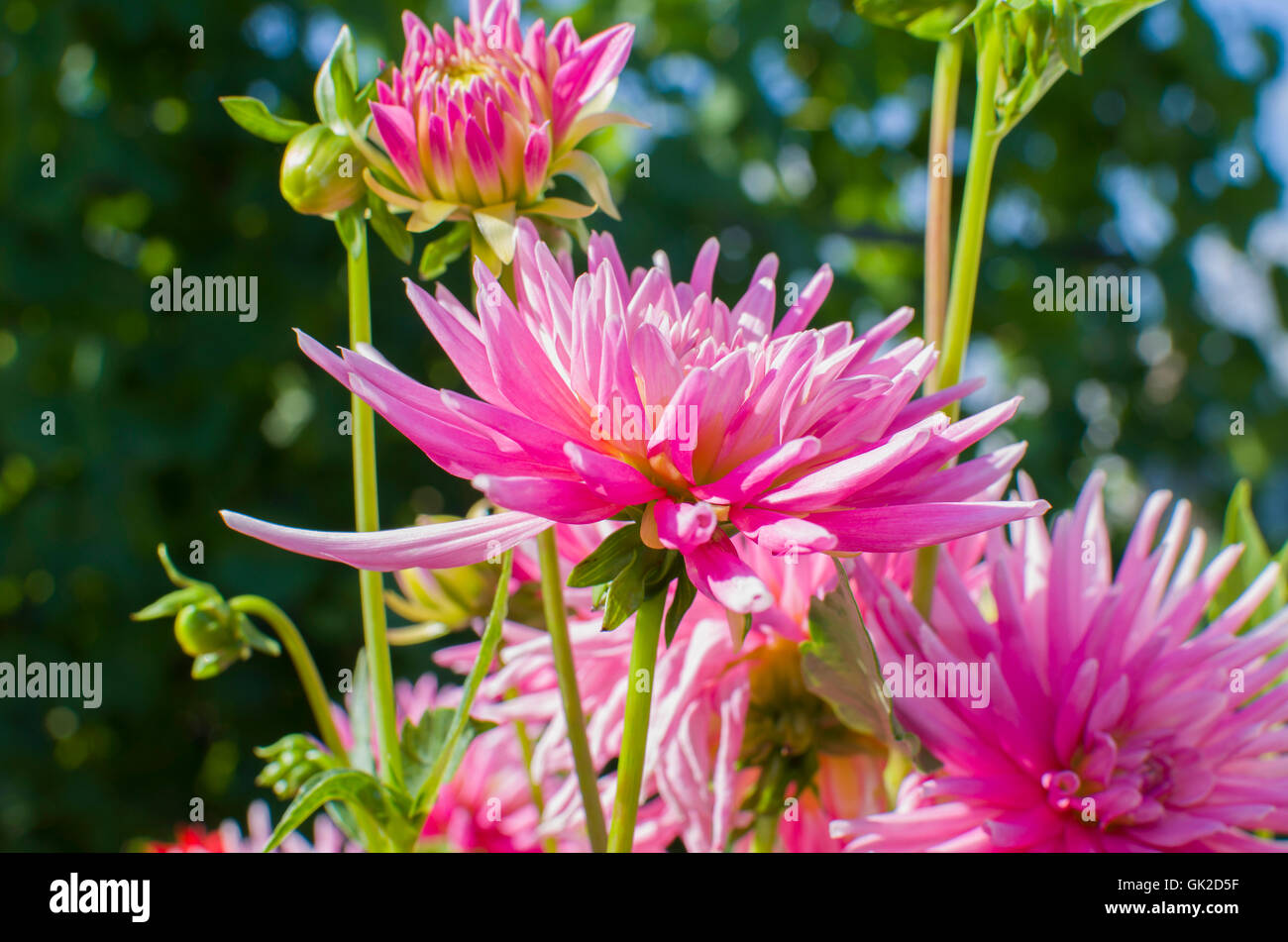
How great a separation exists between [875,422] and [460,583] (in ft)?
0.55

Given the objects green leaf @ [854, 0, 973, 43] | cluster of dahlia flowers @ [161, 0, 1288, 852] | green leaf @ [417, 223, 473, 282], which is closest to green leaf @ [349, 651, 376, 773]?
cluster of dahlia flowers @ [161, 0, 1288, 852]

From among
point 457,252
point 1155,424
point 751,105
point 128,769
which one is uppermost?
point 751,105

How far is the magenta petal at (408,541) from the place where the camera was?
0.15 meters

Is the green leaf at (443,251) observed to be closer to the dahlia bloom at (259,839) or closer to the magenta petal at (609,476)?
the magenta petal at (609,476)

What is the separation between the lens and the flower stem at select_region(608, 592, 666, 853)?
0.57 ft

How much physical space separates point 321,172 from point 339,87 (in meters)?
0.03

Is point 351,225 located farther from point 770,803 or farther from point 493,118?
point 770,803

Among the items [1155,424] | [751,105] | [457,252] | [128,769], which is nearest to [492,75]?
[457,252]

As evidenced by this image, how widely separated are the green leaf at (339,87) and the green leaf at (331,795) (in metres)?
0.14

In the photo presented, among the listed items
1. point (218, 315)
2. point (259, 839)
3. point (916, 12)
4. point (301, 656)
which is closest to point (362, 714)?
point (301, 656)

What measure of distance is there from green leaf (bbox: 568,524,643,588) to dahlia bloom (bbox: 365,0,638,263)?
69 millimetres

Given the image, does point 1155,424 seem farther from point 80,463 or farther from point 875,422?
point 875,422

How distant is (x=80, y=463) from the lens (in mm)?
1137

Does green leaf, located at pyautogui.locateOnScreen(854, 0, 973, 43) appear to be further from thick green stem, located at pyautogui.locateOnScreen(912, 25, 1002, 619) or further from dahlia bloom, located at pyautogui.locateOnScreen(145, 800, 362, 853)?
dahlia bloom, located at pyautogui.locateOnScreen(145, 800, 362, 853)
